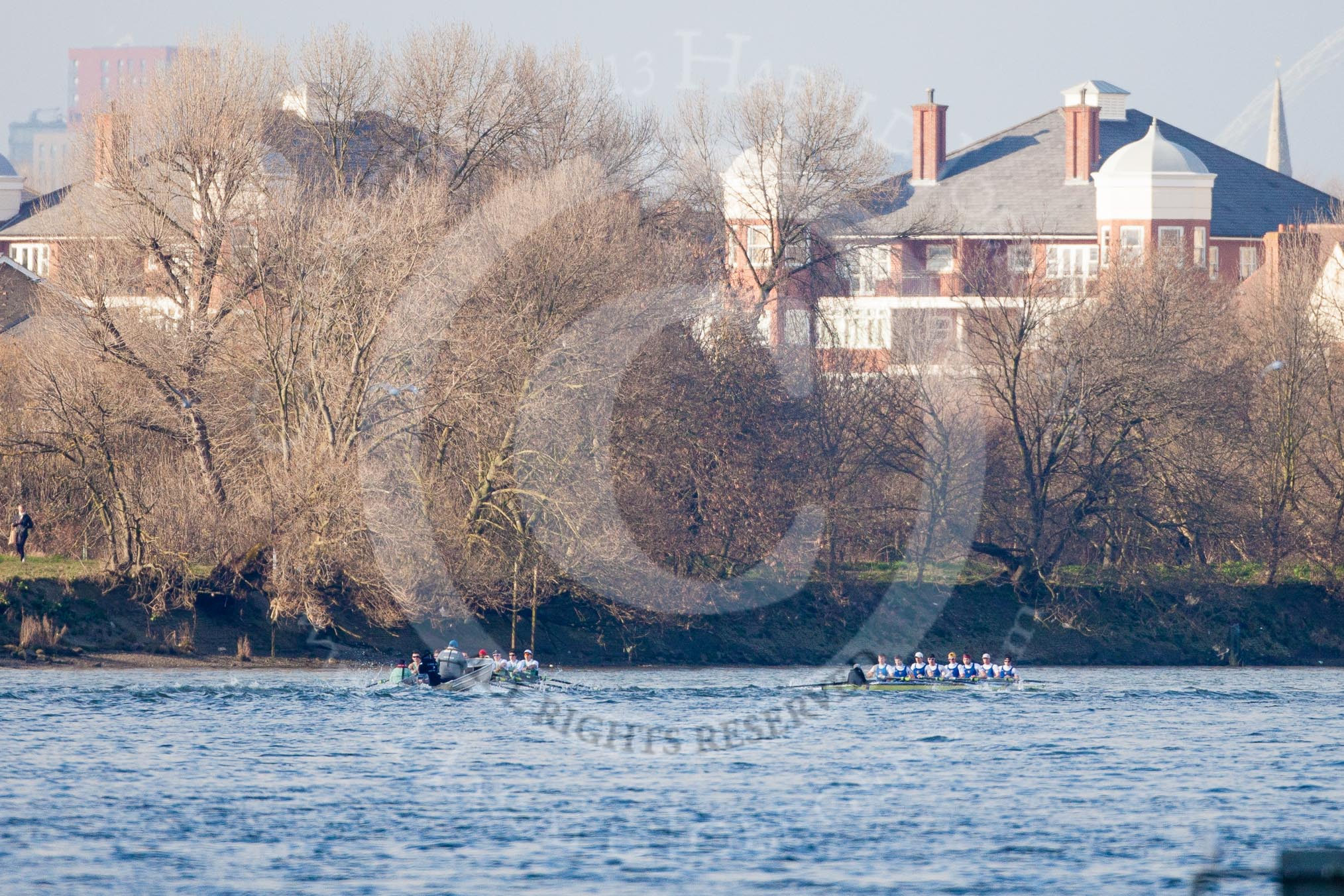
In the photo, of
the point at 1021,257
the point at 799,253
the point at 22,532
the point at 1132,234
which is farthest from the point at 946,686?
the point at 1132,234

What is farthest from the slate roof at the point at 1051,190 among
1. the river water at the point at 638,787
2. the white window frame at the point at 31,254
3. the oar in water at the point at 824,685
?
the river water at the point at 638,787

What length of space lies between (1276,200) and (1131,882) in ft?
235

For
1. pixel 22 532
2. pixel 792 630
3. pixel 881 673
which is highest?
pixel 22 532

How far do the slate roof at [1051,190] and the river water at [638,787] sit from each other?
40296 millimetres

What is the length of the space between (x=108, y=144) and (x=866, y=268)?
29.0 meters

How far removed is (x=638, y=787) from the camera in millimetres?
35750

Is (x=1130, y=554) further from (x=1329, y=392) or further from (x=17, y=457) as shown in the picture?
(x=17, y=457)

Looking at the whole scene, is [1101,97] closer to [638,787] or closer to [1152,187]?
[1152,187]

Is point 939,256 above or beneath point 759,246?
above

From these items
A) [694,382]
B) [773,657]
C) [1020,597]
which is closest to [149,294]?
[694,382]

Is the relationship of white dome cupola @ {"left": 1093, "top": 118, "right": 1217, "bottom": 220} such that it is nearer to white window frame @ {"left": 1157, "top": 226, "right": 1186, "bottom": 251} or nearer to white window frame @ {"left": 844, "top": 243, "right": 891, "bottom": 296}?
white window frame @ {"left": 1157, "top": 226, "right": 1186, "bottom": 251}

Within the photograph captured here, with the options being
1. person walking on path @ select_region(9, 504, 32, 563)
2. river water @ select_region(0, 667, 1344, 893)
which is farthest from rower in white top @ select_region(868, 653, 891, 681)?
person walking on path @ select_region(9, 504, 32, 563)

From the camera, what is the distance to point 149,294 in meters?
56.0

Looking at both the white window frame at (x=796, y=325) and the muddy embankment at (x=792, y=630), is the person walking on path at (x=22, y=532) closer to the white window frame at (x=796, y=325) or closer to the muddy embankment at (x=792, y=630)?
the muddy embankment at (x=792, y=630)
